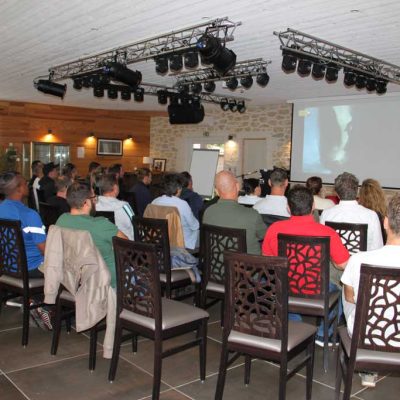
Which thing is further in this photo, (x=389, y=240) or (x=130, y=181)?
(x=130, y=181)

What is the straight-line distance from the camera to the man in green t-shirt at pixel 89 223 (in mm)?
3111

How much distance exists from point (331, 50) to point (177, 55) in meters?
2.01

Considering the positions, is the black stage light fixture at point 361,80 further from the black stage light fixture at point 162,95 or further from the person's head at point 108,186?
the person's head at point 108,186

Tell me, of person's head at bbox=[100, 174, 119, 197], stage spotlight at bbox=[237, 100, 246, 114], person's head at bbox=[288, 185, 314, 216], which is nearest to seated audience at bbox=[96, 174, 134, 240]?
person's head at bbox=[100, 174, 119, 197]

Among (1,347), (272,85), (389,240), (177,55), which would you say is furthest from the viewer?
(272,85)

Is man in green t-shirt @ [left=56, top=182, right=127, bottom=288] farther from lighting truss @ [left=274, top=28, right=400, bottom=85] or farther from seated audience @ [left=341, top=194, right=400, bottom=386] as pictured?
lighting truss @ [left=274, top=28, right=400, bottom=85]

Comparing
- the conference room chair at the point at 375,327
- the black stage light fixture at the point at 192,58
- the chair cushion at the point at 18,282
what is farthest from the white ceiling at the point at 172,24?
the conference room chair at the point at 375,327

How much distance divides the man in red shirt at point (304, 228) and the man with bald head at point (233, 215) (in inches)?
14.2

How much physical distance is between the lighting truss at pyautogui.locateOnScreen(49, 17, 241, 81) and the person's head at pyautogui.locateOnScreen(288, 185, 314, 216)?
2.52m

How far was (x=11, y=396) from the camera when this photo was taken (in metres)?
2.74

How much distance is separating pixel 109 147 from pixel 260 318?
39.1ft

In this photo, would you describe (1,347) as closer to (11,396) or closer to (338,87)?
(11,396)

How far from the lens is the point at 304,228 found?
3080 mm

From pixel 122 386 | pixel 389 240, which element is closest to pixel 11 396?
pixel 122 386
